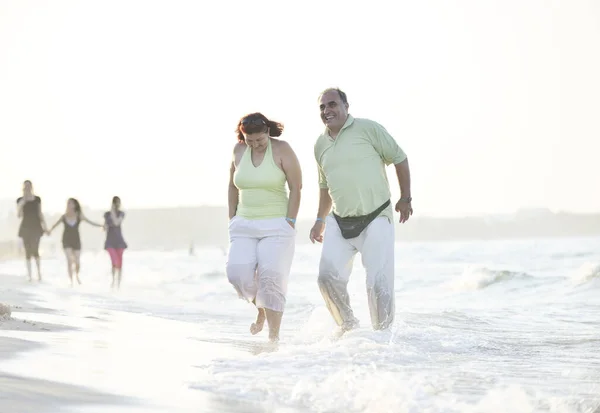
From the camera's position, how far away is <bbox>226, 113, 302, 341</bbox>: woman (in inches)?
258

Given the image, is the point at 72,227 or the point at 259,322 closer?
the point at 259,322

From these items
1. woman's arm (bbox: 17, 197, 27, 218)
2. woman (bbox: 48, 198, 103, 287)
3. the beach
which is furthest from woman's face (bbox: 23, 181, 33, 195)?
the beach

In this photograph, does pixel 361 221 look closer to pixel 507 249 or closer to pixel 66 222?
pixel 66 222

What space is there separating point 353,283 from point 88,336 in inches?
621

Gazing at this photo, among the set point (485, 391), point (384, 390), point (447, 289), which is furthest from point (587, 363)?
point (447, 289)

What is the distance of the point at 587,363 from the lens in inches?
244

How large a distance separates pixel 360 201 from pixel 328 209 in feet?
1.77

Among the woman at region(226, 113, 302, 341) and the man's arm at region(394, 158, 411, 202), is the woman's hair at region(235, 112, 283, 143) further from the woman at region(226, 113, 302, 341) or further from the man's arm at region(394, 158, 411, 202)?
the man's arm at region(394, 158, 411, 202)

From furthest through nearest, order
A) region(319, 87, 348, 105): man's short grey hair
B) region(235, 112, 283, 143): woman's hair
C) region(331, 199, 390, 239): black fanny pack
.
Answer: region(235, 112, 283, 143): woman's hair
region(319, 87, 348, 105): man's short grey hair
region(331, 199, 390, 239): black fanny pack

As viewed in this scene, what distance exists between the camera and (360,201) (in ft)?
20.3

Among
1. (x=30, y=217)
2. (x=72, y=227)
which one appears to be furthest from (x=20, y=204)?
(x=72, y=227)

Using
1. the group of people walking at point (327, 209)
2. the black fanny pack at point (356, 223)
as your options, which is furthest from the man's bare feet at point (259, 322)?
the black fanny pack at point (356, 223)

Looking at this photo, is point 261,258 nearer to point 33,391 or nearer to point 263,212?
point 263,212

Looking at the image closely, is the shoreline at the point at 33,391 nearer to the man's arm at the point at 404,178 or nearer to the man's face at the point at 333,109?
the man's face at the point at 333,109
